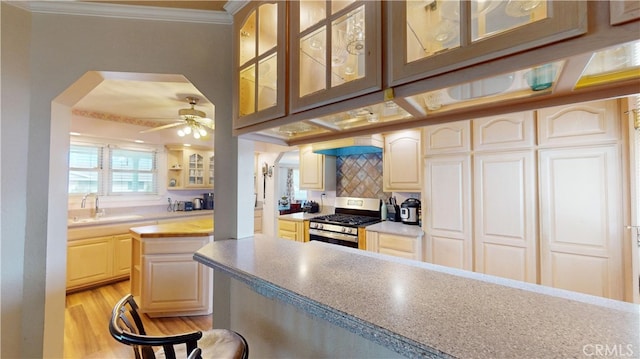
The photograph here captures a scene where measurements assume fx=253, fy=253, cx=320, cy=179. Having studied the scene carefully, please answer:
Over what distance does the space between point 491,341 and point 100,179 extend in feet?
17.2

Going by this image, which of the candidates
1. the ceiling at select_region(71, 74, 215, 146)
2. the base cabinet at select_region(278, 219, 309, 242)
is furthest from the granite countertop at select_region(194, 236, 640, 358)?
the base cabinet at select_region(278, 219, 309, 242)

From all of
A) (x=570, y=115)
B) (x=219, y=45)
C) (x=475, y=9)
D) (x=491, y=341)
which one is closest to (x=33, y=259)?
(x=219, y=45)

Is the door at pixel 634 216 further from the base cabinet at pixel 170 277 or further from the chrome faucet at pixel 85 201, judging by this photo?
the chrome faucet at pixel 85 201

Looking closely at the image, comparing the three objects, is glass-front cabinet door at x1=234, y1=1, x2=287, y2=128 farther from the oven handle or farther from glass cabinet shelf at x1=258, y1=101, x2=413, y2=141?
the oven handle

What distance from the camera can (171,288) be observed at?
2.56 metres

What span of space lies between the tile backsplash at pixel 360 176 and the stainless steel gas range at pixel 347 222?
0.10 meters

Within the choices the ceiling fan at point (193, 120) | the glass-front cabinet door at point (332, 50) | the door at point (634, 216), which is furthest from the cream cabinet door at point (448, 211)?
the ceiling fan at point (193, 120)

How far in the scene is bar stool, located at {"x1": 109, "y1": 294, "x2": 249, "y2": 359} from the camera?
0.81 meters

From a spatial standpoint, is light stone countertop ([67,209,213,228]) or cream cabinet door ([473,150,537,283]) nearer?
cream cabinet door ([473,150,537,283])

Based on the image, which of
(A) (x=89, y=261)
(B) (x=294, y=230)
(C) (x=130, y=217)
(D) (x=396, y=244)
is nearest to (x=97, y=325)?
(A) (x=89, y=261)

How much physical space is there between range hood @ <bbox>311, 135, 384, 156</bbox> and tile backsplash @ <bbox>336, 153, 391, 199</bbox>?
0.13 m

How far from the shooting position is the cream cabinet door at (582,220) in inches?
70.8

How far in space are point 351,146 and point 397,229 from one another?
3.78 feet

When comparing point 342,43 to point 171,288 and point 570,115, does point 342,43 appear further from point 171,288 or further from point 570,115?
point 171,288
